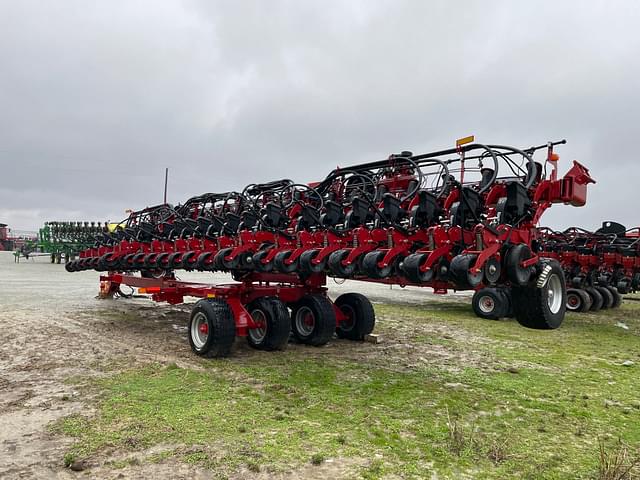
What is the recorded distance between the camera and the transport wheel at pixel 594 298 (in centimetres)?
1434

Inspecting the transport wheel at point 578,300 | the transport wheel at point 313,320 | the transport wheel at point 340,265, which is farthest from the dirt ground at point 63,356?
the transport wheel at point 578,300

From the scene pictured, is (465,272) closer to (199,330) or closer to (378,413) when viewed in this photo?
(378,413)

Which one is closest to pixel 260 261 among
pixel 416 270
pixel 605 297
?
pixel 416 270

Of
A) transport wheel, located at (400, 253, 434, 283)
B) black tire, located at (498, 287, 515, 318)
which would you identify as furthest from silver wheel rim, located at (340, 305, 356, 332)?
black tire, located at (498, 287, 515, 318)

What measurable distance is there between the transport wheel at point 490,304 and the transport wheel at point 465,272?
7968 mm

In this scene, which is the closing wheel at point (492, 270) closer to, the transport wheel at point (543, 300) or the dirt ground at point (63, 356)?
the transport wheel at point (543, 300)

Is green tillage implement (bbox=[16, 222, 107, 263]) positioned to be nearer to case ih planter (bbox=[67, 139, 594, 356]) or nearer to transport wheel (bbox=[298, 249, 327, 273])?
case ih planter (bbox=[67, 139, 594, 356])

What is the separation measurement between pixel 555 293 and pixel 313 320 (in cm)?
387

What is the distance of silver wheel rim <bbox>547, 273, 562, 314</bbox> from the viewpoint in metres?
4.65

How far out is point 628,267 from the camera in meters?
13.6

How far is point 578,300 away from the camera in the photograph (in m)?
13.9

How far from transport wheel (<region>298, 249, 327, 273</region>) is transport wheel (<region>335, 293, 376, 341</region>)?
8.77 ft

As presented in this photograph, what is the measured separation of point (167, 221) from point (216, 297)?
3281 mm

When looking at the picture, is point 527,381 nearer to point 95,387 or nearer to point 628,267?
point 95,387
